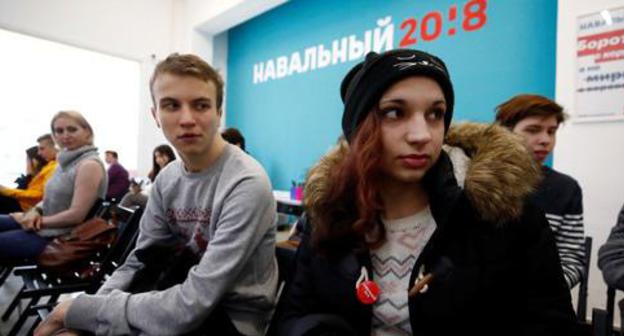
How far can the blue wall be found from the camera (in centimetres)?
261

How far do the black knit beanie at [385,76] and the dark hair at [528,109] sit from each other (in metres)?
0.74

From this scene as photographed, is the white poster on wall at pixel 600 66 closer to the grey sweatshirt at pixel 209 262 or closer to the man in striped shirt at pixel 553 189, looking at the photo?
the man in striped shirt at pixel 553 189

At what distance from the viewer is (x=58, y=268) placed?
173cm

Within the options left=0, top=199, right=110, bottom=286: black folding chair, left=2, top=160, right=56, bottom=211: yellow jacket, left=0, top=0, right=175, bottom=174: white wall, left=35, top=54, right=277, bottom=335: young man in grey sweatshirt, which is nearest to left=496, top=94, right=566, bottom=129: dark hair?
left=35, top=54, right=277, bottom=335: young man in grey sweatshirt

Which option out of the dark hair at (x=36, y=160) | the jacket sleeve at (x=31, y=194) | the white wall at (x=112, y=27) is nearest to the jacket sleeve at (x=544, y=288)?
Result: the jacket sleeve at (x=31, y=194)

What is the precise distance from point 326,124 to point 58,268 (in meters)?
3.04

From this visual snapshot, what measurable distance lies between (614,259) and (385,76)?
3.55 feet

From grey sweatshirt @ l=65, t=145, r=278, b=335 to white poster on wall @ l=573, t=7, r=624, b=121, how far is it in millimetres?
2033

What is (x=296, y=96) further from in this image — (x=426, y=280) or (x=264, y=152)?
(x=426, y=280)

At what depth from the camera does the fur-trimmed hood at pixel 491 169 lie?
81 centimetres

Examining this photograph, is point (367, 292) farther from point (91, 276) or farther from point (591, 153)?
point (591, 153)

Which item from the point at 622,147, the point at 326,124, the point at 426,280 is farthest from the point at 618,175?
the point at 326,124

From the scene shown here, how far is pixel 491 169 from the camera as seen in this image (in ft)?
2.79

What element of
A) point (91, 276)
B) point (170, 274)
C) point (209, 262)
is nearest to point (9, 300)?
point (91, 276)
